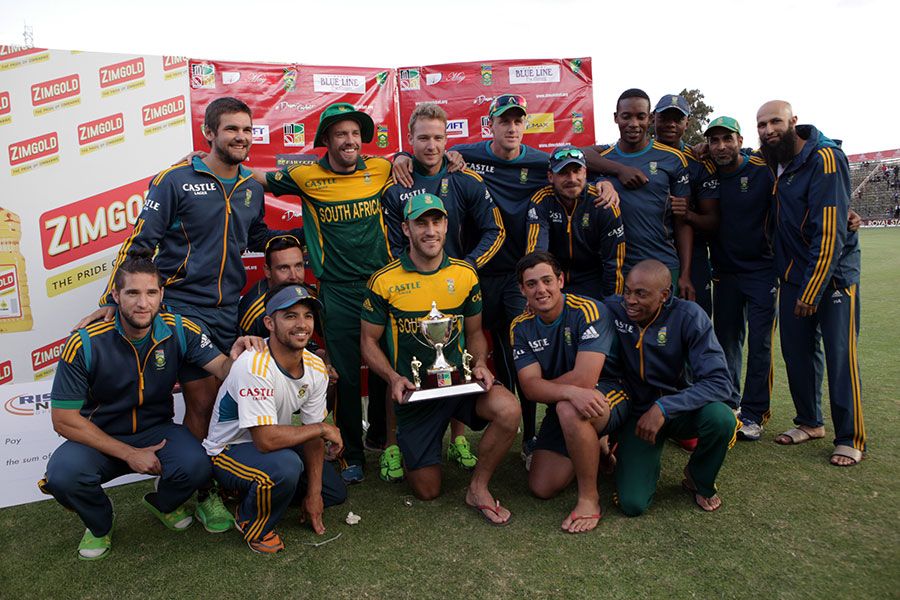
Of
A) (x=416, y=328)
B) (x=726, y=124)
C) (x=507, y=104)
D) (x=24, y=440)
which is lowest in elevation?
(x=24, y=440)

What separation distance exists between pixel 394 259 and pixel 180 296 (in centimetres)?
144

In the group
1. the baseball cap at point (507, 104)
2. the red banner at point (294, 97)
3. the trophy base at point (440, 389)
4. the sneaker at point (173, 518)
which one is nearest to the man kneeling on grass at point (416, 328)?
the trophy base at point (440, 389)

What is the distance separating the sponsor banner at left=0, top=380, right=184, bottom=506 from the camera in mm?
4172

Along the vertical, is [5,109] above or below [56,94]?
below

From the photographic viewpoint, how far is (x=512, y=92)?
6.54 metres

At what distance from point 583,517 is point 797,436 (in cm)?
210

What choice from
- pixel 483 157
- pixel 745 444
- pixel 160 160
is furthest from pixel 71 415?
pixel 745 444

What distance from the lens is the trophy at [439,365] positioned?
144 inches

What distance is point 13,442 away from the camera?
4.25 meters

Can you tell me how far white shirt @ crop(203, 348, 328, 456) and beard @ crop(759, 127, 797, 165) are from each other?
3.43m

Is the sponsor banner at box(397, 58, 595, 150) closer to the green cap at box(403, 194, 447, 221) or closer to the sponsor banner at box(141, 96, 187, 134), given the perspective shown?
the sponsor banner at box(141, 96, 187, 134)

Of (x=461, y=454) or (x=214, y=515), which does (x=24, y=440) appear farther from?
(x=461, y=454)

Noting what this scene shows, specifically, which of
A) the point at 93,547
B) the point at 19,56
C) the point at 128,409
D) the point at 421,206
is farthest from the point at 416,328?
the point at 19,56

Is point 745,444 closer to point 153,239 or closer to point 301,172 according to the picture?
point 301,172
